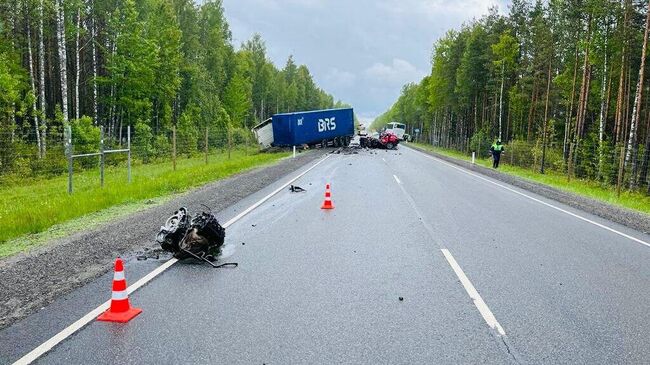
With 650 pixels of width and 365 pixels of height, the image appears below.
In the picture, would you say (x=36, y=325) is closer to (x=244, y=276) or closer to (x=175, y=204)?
(x=244, y=276)

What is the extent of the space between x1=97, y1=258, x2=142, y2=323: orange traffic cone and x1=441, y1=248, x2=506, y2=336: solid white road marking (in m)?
3.35

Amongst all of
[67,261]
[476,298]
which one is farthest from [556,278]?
[67,261]

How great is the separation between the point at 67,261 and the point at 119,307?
253 cm

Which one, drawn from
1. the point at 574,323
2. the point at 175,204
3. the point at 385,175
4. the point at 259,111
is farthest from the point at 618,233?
the point at 259,111

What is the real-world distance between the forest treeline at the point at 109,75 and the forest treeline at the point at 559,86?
71.0ft

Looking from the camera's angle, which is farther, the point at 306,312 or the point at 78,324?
the point at 306,312

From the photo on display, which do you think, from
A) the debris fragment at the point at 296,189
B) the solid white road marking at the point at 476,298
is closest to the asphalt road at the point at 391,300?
the solid white road marking at the point at 476,298

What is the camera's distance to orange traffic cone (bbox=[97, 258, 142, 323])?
463 centimetres

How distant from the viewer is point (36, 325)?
4.47m

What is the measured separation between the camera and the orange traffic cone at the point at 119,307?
4.63 m

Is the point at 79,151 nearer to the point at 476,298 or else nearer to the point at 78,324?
the point at 78,324

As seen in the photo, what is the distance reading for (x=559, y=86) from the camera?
46.3 metres

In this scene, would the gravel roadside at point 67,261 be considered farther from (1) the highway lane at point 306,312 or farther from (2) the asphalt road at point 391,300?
(1) the highway lane at point 306,312

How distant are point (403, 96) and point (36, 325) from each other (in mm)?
130217
